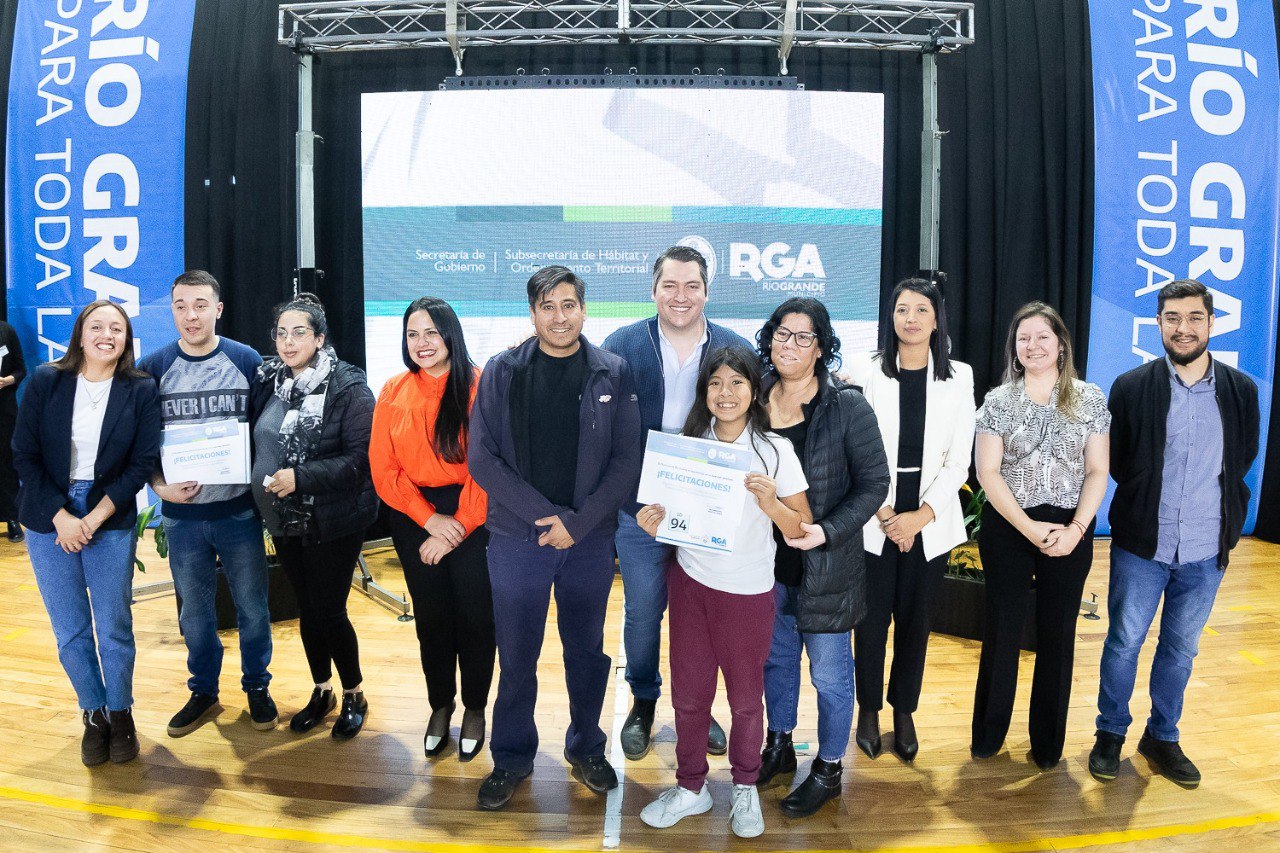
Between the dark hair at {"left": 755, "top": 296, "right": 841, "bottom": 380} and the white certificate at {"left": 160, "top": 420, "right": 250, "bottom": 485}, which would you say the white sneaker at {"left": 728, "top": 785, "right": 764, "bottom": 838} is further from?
the white certificate at {"left": 160, "top": 420, "right": 250, "bottom": 485}

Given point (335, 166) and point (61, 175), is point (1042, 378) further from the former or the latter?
point (61, 175)

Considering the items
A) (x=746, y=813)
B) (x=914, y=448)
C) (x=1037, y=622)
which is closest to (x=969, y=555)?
(x=1037, y=622)

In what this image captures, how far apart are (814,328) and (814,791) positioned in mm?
1346

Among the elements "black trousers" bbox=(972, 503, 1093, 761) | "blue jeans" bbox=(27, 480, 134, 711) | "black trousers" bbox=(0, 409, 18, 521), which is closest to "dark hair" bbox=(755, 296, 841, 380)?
"black trousers" bbox=(972, 503, 1093, 761)

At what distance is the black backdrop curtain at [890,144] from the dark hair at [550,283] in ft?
11.7

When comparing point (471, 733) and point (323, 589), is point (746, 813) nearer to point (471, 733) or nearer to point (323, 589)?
point (471, 733)

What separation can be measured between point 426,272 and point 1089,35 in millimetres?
4454

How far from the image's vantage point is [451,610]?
2621 millimetres

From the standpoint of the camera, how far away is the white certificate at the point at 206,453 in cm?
262

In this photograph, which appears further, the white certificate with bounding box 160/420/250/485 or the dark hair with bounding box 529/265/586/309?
the white certificate with bounding box 160/420/250/485

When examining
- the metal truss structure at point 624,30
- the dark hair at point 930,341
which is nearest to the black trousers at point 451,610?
the dark hair at point 930,341

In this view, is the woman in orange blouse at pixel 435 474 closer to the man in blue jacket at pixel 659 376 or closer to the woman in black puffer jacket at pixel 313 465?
the woman in black puffer jacket at pixel 313 465

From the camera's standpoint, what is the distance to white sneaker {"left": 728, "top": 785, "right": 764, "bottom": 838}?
221cm

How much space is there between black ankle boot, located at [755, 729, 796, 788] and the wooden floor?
0.14ft
